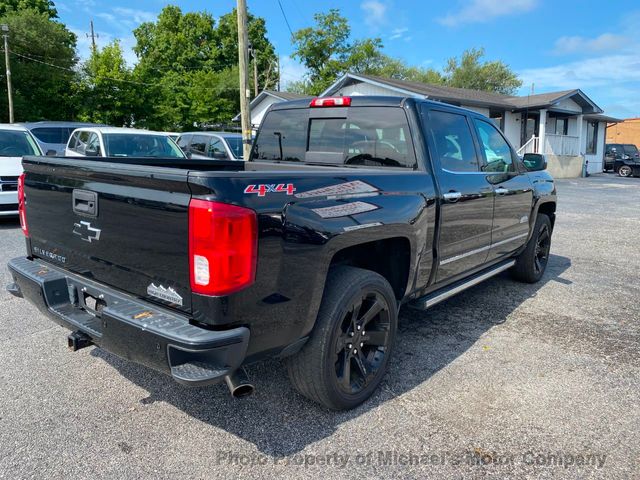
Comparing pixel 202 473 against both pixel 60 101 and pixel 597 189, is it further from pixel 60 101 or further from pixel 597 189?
pixel 60 101

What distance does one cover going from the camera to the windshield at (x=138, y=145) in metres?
10.4

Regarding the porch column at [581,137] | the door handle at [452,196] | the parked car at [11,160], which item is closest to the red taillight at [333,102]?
the door handle at [452,196]

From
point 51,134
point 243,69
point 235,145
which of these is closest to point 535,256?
point 243,69

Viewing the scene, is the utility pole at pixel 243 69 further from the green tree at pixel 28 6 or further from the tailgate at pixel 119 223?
the green tree at pixel 28 6

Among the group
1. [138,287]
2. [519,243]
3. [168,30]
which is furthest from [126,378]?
[168,30]

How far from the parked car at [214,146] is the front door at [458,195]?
30.4 feet

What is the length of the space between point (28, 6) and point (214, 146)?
28.7m

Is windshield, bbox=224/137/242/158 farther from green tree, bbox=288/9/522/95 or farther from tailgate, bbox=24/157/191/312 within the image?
green tree, bbox=288/9/522/95

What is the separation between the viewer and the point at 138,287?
2604 mm

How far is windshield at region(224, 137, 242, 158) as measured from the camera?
13.3 meters

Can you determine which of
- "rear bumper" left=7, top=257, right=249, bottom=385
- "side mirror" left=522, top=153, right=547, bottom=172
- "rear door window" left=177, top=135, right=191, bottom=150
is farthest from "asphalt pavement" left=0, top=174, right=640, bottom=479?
"rear door window" left=177, top=135, right=191, bottom=150

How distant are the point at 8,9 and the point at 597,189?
1388 inches

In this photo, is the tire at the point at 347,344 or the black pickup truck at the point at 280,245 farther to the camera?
the tire at the point at 347,344

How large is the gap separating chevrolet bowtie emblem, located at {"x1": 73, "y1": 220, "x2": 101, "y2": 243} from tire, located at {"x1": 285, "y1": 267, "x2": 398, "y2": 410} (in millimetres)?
1288
